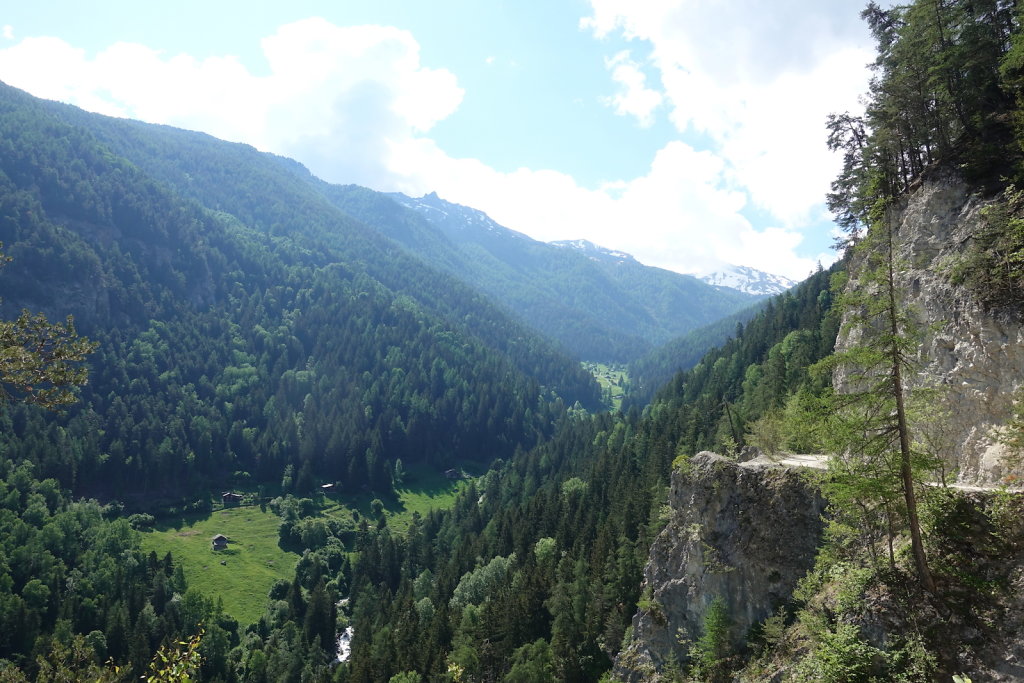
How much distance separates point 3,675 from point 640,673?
3011cm

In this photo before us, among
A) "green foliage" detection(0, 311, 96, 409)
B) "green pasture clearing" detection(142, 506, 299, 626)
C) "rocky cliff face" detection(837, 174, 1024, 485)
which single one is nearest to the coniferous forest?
"green foliage" detection(0, 311, 96, 409)

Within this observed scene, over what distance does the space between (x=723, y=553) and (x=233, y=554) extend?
438ft

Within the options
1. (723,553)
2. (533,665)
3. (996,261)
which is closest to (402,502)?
(533,665)

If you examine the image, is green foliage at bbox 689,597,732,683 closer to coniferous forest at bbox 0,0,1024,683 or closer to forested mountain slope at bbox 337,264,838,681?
coniferous forest at bbox 0,0,1024,683

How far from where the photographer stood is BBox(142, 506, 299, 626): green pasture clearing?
115625mm

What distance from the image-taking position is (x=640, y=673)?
3334 centimetres

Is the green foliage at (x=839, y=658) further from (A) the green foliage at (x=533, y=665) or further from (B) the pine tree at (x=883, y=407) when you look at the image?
(A) the green foliage at (x=533, y=665)

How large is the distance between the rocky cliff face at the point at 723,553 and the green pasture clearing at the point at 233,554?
331 ft

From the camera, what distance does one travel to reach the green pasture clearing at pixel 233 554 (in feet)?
379

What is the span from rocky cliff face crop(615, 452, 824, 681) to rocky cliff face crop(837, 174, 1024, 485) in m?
7.30

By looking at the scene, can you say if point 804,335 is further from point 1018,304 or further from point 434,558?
point 434,558

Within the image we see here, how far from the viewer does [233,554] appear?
432 feet

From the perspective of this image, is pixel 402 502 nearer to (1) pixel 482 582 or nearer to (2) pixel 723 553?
(1) pixel 482 582

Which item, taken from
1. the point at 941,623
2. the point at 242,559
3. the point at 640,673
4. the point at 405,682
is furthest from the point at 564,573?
the point at 242,559
